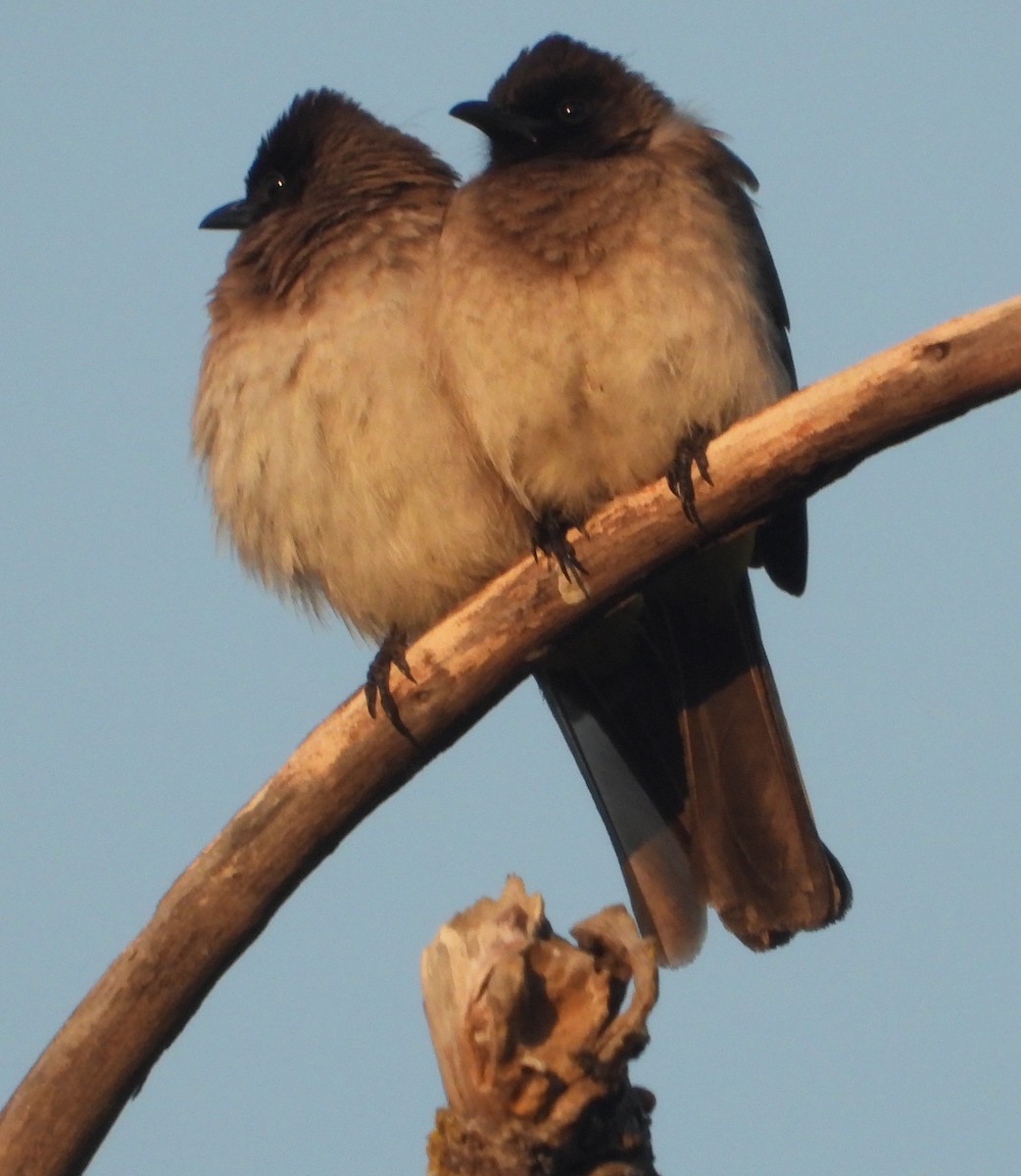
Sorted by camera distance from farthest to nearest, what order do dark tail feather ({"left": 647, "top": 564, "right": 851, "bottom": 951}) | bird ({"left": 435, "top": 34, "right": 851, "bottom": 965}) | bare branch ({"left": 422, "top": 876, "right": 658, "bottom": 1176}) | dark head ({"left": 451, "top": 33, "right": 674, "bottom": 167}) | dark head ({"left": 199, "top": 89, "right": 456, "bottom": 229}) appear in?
dark head ({"left": 199, "top": 89, "right": 456, "bottom": 229}) < dark head ({"left": 451, "top": 33, "right": 674, "bottom": 167}) < dark tail feather ({"left": 647, "top": 564, "right": 851, "bottom": 951}) < bird ({"left": 435, "top": 34, "right": 851, "bottom": 965}) < bare branch ({"left": 422, "top": 876, "right": 658, "bottom": 1176})

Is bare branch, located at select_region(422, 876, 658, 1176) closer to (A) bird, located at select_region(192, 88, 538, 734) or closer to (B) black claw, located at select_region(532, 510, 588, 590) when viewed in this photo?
(B) black claw, located at select_region(532, 510, 588, 590)

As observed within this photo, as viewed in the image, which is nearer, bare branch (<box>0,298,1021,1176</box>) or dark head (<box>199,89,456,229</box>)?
bare branch (<box>0,298,1021,1176</box>)

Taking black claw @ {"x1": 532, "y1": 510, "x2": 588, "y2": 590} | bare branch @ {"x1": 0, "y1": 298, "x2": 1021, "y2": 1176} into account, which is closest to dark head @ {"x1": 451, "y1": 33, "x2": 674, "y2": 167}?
black claw @ {"x1": 532, "y1": 510, "x2": 588, "y2": 590}

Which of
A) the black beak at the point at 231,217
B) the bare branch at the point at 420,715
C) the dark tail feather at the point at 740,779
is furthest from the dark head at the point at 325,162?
the bare branch at the point at 420,715

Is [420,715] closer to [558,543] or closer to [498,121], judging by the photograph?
[558,543]

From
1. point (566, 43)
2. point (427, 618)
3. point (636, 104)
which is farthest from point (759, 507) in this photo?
point (566, 43)

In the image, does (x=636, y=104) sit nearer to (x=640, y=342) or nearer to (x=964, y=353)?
(x=640, y=342)

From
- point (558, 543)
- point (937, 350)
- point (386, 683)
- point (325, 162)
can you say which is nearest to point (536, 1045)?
point (386, 683)
